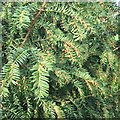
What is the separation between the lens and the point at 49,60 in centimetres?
57

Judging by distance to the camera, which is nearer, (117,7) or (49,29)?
(49,29)

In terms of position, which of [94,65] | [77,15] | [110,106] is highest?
[77,15]

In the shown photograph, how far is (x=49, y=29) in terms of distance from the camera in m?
0.63

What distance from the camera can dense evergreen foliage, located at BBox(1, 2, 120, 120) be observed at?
1.77 feet

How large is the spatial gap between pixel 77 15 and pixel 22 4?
0.11 m

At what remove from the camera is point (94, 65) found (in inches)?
31.6

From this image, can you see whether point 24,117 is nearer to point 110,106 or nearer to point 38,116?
point 38,116

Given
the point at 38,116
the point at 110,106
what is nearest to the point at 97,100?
the point at 110,106

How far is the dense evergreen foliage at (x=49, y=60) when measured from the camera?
21.3 inches

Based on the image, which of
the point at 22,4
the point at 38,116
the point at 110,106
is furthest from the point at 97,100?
the point at 22,4

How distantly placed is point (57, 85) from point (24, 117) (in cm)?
11

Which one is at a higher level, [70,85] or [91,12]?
[91,12]

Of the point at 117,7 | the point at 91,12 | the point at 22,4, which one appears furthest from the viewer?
the point at 117,7

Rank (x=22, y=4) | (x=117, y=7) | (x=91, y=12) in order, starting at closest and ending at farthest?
(x=22, y=4)
(x=91, y=12)
(x=117, y=7)
